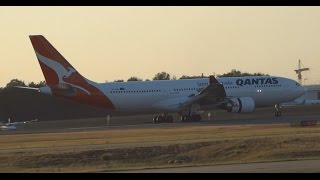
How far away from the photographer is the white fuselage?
53.1 meters

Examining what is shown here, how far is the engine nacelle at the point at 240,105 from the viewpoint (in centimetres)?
5250

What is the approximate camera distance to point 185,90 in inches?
2185

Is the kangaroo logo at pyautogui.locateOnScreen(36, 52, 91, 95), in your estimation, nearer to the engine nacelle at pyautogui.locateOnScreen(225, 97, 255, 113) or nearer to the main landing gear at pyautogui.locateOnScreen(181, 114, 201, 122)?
the main landing gear at pyautogui.locateOnScreen(181, 114, 201, 122)

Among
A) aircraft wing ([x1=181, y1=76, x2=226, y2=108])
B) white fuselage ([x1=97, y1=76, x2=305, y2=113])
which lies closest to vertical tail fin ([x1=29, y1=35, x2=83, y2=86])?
white fuselage ([x1=97, y1=76, x2=305, y2=113])

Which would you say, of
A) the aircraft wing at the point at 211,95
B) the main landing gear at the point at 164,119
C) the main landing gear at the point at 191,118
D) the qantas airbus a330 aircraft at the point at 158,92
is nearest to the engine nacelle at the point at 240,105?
the qantas airbus a330 aircraft at the point at 158,92

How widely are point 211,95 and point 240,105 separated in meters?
2.60

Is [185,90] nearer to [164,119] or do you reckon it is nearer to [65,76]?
[164,119]

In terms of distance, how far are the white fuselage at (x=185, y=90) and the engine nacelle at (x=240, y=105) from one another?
5.21ft

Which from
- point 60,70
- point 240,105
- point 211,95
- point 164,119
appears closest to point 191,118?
point 211,95

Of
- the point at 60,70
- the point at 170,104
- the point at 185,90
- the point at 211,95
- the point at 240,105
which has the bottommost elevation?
the point at 240,105

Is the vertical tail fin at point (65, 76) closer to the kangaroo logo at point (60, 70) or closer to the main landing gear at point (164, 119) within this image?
the kangaroo logo at point (60, 70)

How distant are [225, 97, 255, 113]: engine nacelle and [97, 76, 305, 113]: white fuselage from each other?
159cm
